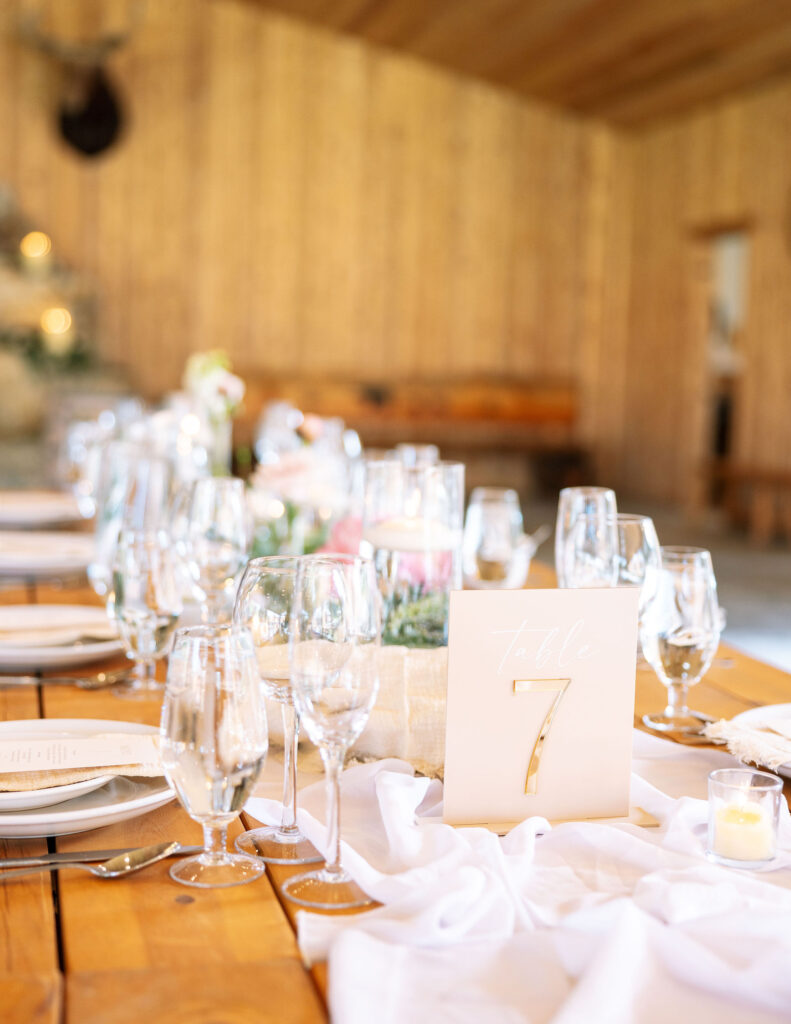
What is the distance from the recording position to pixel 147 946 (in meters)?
0.67

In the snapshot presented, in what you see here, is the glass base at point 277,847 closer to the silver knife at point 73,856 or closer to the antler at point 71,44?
the silver knife at point 73,856

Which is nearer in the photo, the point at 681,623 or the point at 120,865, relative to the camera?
the point at 120,865

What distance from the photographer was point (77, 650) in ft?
4.33

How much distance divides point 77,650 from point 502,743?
67 centimetres

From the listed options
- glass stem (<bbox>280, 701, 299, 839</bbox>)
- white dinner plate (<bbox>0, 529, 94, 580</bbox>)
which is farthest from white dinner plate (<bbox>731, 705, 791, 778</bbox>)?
white dinner plate (<bbox>0, 529, 94, 580</bbox>)

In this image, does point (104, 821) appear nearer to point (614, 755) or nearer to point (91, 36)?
point (614, 755)

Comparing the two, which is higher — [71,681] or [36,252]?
[36,252]

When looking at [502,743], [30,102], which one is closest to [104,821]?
[502,743]

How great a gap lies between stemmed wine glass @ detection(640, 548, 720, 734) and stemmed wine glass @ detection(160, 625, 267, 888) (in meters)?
0.51

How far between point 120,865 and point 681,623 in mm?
581

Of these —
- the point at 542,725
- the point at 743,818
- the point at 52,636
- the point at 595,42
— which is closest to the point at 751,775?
the point at 743,818

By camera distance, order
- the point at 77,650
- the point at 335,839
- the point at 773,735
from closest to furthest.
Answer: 1. the point at 335,839
2. the point at 773,735
3. the point at 77,650

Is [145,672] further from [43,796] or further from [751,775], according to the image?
[751,775]

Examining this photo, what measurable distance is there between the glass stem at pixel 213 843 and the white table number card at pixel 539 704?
0.16 meters
